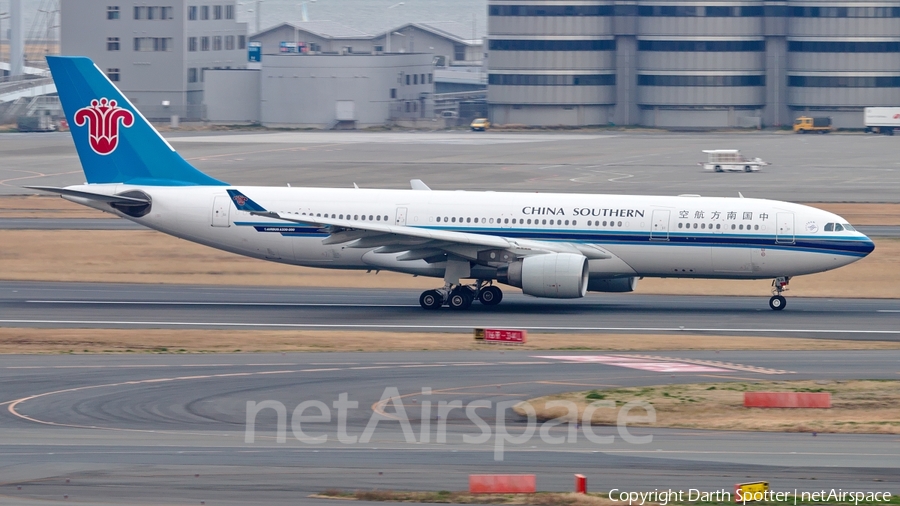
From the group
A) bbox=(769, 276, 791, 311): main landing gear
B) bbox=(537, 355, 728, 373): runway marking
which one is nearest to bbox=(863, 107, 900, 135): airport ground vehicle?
bbox=(769, 276, 791, 311): main landing gear

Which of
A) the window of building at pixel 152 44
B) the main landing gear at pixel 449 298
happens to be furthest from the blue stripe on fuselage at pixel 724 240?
the window of building at pixel 152 44

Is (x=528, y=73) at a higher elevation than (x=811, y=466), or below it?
higher

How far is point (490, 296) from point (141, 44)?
103m

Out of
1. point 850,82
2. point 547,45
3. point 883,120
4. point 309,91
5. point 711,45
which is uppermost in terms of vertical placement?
point 547,45

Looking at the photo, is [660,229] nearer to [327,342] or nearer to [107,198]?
[327,342]

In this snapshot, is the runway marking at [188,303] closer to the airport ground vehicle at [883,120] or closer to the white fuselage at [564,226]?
the white fuselage at [564,226]

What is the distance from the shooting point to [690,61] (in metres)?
134

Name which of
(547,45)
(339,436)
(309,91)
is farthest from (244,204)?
A: (547,45)

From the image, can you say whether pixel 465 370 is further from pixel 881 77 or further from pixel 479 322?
pixel 881 77

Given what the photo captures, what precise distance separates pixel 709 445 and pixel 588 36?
12158cm

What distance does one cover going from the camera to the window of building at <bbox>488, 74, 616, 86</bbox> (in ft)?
449

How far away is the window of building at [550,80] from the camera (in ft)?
449

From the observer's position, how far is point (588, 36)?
138m

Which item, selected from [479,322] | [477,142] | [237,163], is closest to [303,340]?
[479,322]
